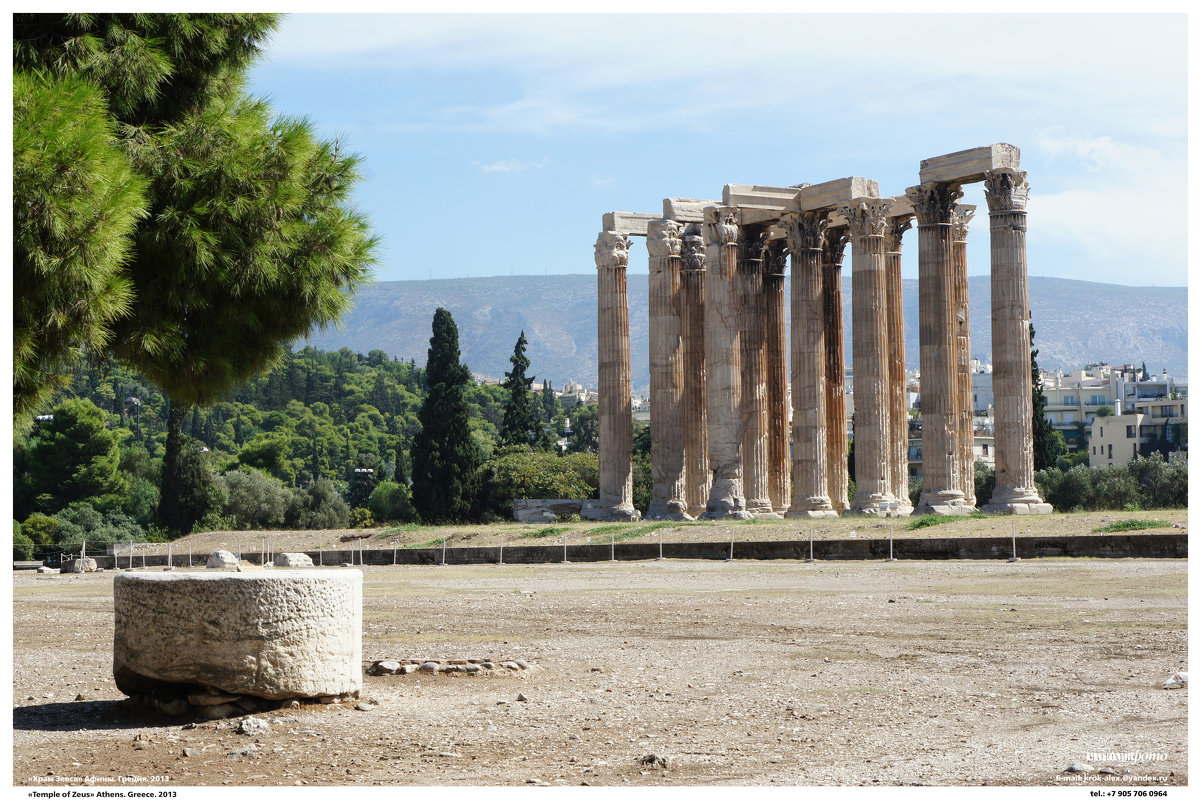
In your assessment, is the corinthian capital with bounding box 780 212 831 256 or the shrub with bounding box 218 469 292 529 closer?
the corinthian capital with bounding box 780 212 831 256

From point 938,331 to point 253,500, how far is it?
4966cm

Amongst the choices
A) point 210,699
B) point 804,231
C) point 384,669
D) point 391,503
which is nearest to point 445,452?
point 391,503

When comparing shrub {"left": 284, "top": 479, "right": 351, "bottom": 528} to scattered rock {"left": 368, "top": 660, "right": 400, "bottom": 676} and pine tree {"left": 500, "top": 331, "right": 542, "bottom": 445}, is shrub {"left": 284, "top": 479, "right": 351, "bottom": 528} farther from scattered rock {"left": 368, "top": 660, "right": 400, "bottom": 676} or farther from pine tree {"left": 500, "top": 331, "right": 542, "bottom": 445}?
scattered rock {"left": 368, "top": 660, "right": 400, "bottom": 676}

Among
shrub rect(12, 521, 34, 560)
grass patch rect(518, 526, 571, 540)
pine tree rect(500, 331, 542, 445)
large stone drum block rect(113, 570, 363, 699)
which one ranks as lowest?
shrub rect(12, 521, 34, 560)

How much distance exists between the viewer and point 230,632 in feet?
35.4

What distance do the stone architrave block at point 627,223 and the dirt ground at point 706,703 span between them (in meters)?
31.6

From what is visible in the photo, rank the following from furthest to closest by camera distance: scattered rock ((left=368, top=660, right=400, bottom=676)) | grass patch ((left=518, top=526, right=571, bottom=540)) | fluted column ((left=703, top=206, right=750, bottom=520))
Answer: fluted column ((left=703, top=206, right=750, bottom=520))
grass patch ((left=518, top=526, right=571, bottom=540))
scattered rock ((left=368, top=660, right=400, bottom=676))

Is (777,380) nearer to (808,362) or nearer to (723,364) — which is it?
(723,364)

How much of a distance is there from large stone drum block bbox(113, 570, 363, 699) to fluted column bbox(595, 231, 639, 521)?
130 feet

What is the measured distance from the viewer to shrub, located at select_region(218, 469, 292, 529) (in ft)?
266

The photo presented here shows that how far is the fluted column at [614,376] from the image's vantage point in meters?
50.9

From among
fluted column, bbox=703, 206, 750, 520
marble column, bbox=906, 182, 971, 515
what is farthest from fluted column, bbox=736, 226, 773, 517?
marble column, bbox=906, 182, 971, 515

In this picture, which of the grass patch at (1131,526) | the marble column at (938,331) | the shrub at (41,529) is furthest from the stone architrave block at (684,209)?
the shrub at (41,529)

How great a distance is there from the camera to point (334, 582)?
11.2 metres
